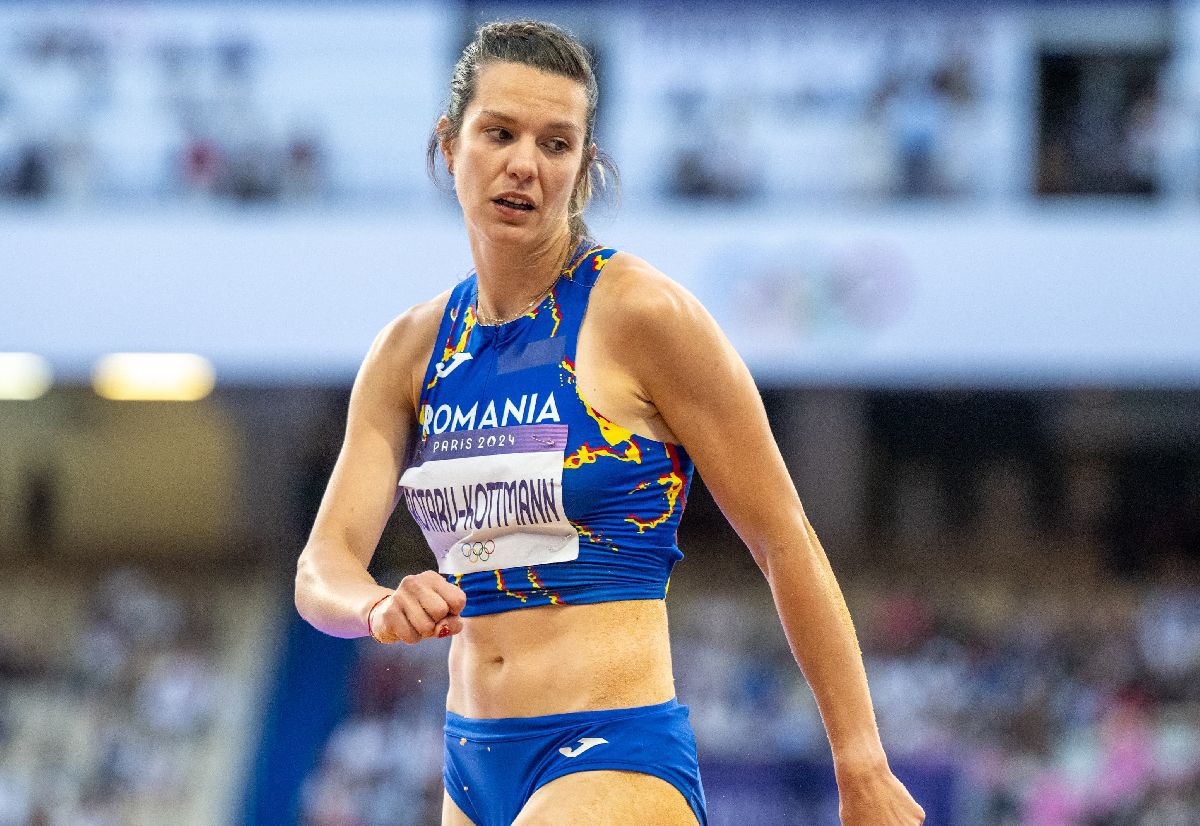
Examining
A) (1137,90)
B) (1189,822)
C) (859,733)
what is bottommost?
(1189,822)

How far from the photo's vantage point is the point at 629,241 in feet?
37.9

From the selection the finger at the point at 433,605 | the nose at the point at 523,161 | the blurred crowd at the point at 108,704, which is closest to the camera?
the finger at the point at 433,605

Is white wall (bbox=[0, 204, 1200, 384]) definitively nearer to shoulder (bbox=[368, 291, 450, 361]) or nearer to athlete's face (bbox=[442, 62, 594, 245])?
shoulder (bbox=[368, 291, 450, 361])

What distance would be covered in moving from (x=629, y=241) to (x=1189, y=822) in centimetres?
532

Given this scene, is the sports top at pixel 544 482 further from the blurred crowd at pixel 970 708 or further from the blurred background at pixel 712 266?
Answer: the blurred background at pixel 712 266

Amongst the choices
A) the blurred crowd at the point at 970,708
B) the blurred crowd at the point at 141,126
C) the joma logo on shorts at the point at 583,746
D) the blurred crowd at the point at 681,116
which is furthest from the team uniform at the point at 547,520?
Answer: the blurred crowd at the point at 141,126

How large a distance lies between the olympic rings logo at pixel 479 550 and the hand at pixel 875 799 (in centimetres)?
66

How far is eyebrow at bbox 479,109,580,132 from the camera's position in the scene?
2660 mm

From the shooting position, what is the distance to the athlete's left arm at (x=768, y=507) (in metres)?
2.55

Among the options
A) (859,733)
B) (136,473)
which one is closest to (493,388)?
(859,733)

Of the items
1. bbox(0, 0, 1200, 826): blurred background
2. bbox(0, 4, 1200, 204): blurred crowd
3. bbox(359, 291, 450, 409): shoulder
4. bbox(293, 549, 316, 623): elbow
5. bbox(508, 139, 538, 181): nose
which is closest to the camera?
bbox(508, 139, 538, 181): nose

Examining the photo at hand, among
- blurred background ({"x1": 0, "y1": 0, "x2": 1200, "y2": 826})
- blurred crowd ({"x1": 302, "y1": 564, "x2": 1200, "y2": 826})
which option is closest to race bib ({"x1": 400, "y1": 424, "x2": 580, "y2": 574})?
blurred crowd ({"x1": 302, "y1": 564, "x2": 1200, "y2": 826})

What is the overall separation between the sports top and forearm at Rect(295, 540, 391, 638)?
15 cm

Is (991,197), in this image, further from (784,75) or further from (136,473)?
(136,473)
